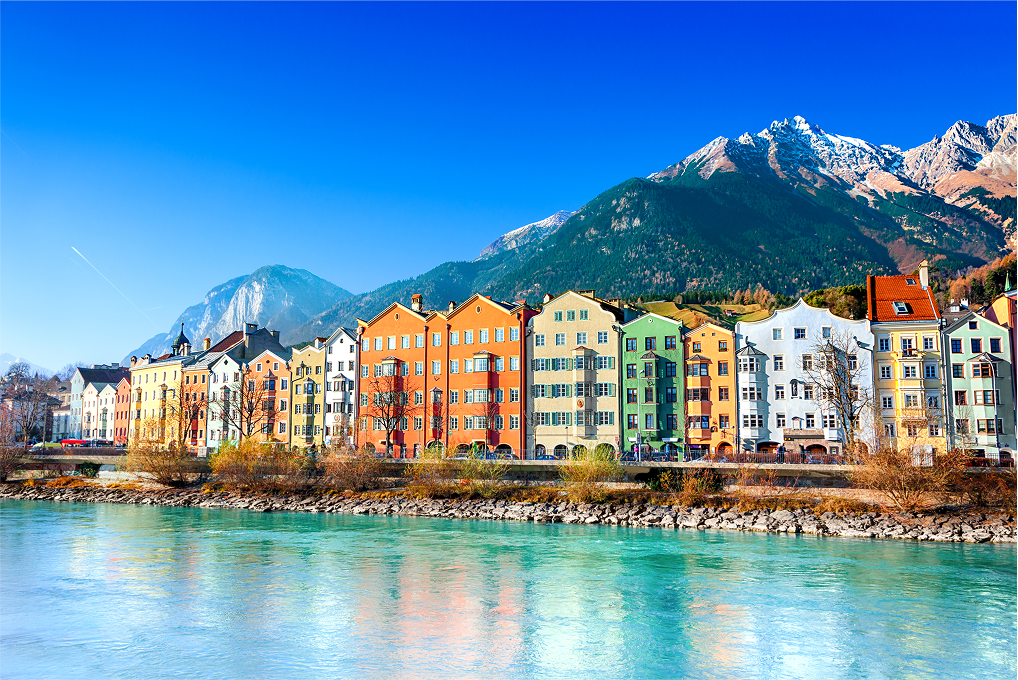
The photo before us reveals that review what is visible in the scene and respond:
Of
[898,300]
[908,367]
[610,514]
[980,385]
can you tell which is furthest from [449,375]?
[980,385]

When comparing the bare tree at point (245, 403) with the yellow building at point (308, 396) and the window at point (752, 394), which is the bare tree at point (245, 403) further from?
the window at point (752, 394)

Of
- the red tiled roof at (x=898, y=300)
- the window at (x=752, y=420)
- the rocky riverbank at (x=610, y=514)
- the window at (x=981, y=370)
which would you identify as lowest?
the rocky riverbank at (x=610, y=514)

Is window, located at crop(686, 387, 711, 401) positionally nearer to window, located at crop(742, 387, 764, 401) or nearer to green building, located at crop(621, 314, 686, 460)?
green building, located at crop(621, 314, 686, 460)

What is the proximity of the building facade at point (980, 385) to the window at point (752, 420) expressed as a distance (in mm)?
14673

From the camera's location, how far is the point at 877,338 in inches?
2591

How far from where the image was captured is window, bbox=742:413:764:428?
67.0m

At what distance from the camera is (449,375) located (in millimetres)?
79750

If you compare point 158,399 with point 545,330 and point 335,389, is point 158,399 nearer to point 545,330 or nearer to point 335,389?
point 335,389

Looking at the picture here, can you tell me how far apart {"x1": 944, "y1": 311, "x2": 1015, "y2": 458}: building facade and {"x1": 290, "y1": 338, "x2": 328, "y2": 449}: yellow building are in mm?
63484

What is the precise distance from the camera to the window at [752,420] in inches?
2638

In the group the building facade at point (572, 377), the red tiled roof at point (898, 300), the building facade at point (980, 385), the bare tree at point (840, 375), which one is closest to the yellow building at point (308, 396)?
the building facade at point (572, 377)

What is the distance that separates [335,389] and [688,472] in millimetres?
46260

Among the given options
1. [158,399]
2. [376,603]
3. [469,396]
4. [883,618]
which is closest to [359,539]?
[376,603]

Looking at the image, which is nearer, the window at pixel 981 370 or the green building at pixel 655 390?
the window at pixel 981 370
